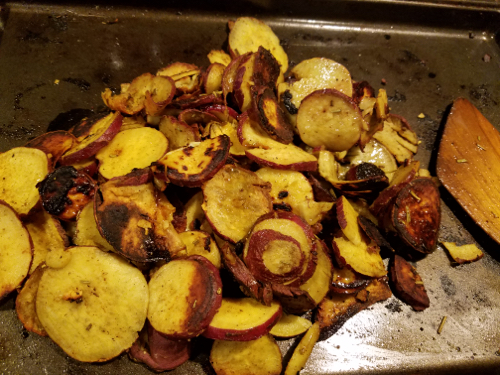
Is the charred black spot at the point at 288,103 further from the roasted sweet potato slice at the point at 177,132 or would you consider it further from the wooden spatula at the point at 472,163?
the wooden spatula at the point at 472,163

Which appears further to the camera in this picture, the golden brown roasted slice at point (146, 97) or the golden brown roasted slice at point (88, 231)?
the golden brown roasted slice at point (146, 97)

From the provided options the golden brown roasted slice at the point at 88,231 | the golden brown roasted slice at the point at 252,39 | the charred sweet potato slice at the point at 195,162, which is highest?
the golden brown roasted slice at the point at 252,39

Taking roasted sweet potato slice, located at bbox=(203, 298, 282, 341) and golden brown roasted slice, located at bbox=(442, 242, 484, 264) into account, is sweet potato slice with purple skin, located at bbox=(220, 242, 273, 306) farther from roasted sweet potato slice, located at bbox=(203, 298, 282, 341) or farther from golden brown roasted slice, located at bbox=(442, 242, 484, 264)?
golden brown roasted slice, located at bbox=(442, 242, 484, 264)

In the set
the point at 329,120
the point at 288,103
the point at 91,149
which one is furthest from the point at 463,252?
the point at 91,149

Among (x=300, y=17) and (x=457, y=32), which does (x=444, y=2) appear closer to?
(x=457, y=32)

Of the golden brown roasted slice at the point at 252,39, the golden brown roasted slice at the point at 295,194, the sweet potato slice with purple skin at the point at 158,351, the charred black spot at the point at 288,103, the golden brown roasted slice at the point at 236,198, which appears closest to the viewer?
the sweet potato slice with purple skin at the point at 158,351

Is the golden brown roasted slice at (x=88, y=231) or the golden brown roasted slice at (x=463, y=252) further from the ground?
the golden brown roasted slice at (x=88, y=231)

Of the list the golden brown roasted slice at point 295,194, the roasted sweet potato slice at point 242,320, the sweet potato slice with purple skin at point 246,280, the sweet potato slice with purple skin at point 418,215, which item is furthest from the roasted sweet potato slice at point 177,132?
the sweet potato slice with purple skin at point 418,215

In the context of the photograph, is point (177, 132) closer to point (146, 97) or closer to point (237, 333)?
point (146, 97)

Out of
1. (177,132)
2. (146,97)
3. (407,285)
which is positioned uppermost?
(146,97)
